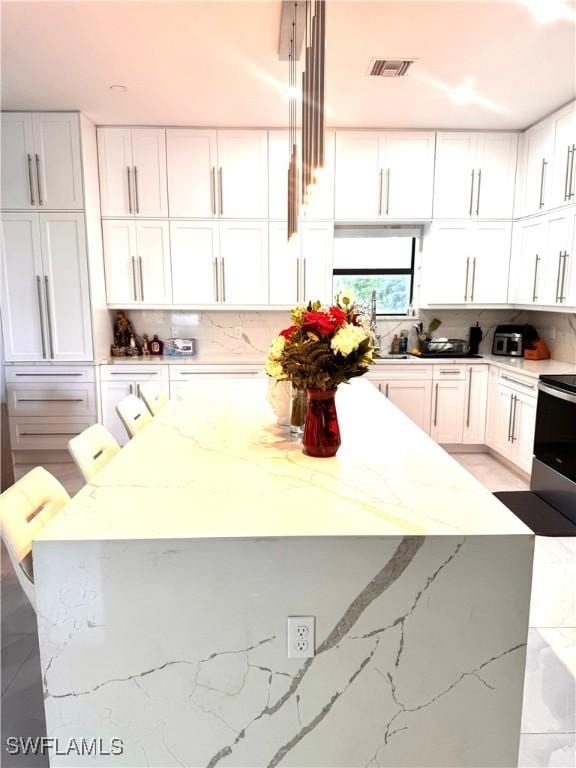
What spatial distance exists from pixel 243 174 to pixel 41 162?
1621mm

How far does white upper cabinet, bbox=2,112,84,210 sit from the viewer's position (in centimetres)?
396

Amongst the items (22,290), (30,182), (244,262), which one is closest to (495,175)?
(244,262)

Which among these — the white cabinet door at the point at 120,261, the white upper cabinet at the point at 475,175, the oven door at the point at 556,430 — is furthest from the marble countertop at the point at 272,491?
the white upper cabinet at the point at 475,175

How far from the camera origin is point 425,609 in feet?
4.11

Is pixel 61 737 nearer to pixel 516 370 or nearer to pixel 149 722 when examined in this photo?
pixel 149 722

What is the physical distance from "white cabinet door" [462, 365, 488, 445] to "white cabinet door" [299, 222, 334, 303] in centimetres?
147

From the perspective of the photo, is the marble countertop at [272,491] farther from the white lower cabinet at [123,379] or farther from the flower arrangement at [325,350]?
the white lower cabinet at [123,379]

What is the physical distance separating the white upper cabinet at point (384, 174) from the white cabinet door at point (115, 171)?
70.9 inches

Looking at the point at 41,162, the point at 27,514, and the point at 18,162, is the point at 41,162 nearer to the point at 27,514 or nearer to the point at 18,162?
the point at 18,162

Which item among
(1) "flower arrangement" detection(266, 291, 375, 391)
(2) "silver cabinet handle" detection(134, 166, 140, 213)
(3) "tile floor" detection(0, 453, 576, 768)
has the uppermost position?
(2) "silver cabinet handle" detection(134, 166, 140, 213)

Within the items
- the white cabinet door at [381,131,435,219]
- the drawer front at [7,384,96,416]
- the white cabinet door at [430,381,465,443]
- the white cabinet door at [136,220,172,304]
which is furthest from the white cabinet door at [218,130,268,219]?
the white cabinet door at [430,381,465,443]

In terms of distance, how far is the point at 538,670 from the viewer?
200 centimetres

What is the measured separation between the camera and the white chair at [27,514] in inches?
53.8

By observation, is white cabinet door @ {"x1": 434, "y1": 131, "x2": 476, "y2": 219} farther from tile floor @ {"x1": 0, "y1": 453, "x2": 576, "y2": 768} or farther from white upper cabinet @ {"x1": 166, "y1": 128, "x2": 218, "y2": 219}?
tile floor @ {"x1": 0, "y1": 453, "x2": 576, "y2": 768}
